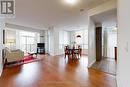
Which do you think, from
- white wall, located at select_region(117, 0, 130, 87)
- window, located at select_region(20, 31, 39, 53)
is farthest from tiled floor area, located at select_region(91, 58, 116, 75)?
window, located at select_region(20, 31, 39, 53)

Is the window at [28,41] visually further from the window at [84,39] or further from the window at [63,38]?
the window at [84,39]

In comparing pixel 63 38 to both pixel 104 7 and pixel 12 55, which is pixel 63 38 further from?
pixel 104 7

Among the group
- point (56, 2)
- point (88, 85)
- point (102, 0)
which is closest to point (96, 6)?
point (102, 0)

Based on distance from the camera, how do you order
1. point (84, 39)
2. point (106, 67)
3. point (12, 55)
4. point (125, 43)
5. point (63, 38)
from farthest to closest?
point (63, 38) → point (84, 39) → point (12, 55) → point (106, 67) → point (125, 43)

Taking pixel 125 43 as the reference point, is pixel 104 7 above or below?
above

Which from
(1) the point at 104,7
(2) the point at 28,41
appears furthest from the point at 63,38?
(1) the point at 104,7

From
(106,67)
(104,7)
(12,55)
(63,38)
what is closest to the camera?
(104,7)

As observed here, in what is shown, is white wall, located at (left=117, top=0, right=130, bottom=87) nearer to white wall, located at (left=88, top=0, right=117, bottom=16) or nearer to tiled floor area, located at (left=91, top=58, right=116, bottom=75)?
white wall, located at (left=88, top=0, right=117, bottom=16)

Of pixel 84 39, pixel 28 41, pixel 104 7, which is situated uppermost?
pixel 104 7

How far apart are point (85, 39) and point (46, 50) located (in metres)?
3.98

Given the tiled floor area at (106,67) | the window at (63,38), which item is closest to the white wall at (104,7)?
the tiled floor area at (106,67)

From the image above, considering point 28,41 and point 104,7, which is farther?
point 28,41

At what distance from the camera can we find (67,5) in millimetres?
4121

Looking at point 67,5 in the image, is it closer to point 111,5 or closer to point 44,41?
point 111,5
